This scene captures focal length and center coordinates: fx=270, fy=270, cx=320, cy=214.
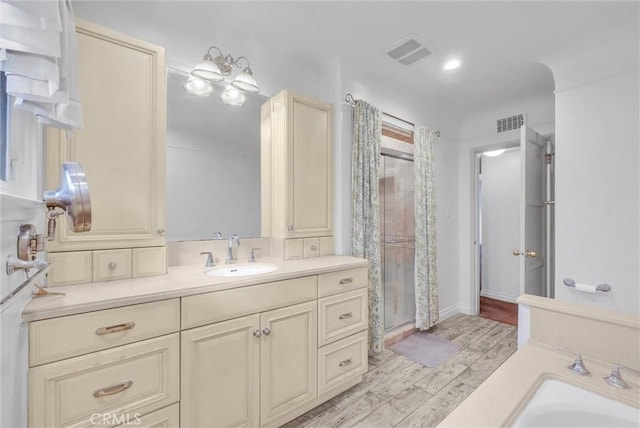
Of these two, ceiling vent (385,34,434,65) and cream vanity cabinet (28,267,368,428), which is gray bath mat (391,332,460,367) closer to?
cream vanity cabinet (28,267,368,428)

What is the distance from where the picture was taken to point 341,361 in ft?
6.13

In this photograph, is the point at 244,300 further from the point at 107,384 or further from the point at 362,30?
the point at 362,30

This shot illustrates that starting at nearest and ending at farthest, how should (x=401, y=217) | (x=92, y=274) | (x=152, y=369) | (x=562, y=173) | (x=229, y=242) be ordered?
(x=152, y=369) < (x=92, y=274) < (x=229, y=242) < (x=562, y=173) < (x=401, y=217)

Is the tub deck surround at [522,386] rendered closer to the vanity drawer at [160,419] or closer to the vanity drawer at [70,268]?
the vanity drawer at [160,419]

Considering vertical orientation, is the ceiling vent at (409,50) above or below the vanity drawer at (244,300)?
above

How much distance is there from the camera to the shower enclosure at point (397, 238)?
281cm

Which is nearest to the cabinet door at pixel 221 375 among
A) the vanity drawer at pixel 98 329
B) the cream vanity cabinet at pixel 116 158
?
the vanity drawer at pixel 98 329

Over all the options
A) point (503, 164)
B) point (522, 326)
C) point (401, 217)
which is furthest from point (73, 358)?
point (503, 164)

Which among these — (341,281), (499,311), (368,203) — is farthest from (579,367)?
(499,311)

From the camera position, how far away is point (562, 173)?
2.14 metres

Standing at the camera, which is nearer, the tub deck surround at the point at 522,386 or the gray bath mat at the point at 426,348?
the tub deck surround at the point at 522,386

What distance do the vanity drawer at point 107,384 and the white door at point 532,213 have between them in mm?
2674

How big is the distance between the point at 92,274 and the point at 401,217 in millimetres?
2634

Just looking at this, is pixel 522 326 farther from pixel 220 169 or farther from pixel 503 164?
pixel 503 164
